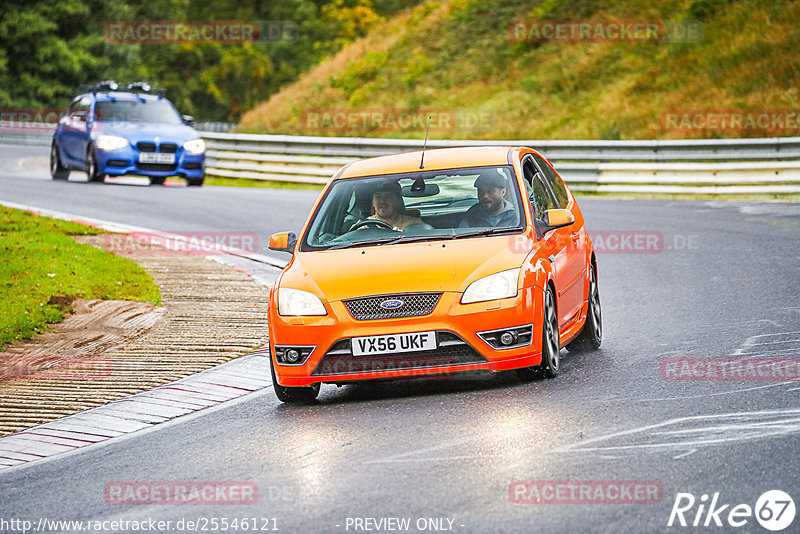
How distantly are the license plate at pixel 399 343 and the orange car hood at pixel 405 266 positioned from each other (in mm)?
292

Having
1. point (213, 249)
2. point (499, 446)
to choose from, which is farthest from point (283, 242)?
point (213, 249)

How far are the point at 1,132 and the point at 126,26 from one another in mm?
30086

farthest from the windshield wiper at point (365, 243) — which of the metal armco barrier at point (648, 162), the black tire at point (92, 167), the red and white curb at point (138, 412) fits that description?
the black tire at point (92, 167)

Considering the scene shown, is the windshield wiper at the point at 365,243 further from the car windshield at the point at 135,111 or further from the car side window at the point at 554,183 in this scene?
the car windshield at the point at 135,111

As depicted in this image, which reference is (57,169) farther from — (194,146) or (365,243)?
(365,243)

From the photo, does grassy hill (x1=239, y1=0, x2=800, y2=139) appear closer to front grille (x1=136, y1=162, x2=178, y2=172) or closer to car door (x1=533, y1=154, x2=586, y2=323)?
front grille (x1=136, y1=162, x2=178, y2=172)

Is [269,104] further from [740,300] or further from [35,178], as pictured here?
[740,300]

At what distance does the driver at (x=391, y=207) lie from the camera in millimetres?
9281

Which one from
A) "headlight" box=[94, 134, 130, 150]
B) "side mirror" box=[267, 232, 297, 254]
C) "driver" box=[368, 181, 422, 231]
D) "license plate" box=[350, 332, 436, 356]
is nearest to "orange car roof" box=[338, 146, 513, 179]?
"driver" box=[368, 181, 422, 231]

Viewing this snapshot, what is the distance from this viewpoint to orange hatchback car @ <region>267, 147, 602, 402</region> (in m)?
8.12

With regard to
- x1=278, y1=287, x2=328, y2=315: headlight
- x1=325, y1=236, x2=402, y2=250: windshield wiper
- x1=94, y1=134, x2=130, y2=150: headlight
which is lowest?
x1=94, y1=134, x2=130, y2=150: headlight

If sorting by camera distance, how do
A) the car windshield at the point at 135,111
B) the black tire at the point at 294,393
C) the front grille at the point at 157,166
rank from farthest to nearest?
the car windshield at the point at 135,111, the front grille at the point at 157,166, the black tire at the point at 294,393

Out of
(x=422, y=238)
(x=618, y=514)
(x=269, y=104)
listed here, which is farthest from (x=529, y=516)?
(x=269, y=104)

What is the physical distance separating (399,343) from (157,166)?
19.0m
